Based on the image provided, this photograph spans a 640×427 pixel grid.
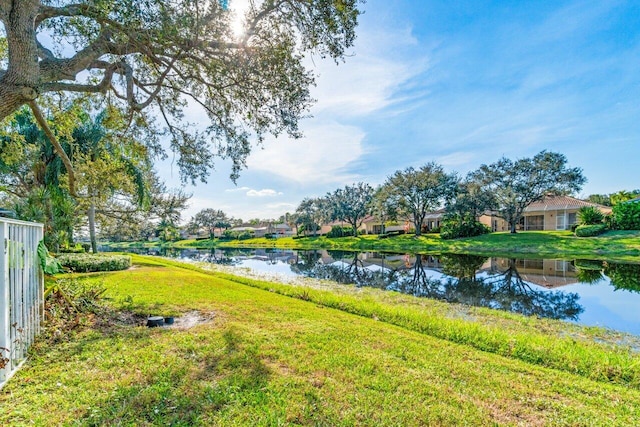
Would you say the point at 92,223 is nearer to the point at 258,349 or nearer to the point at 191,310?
the point at 191,310

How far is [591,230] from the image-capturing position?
85.4ft

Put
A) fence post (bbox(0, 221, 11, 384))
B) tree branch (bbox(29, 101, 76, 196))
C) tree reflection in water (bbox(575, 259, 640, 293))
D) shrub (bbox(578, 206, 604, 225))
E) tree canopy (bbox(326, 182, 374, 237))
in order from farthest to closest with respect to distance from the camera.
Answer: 1. tree canopy (bbox(326, 182, 374, 237))
2. shrub (bbox(578, 206, 604, 225))
3. tree reflection in water (bbox(575, 259, 640, 293))
4. tree branch (bbox(29, 101, 76, 196))
5. fence post (bbox(0, 221, 11, 384))

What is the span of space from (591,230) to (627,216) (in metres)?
2.78

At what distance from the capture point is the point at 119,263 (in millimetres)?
13445

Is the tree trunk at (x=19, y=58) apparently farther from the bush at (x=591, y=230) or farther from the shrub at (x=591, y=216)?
the shrub at (x=591, y=216)

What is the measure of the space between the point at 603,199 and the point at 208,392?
6916 centimetres

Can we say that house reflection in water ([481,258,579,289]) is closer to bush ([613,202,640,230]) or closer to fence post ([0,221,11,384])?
bush ([613,202,640,230])

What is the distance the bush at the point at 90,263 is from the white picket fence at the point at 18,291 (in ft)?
31.4

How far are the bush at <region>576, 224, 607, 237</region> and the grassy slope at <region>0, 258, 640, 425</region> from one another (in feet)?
97.2

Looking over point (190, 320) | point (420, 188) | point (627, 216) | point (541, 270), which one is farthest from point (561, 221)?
point (190, 320)

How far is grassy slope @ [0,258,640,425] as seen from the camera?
284 centimetres

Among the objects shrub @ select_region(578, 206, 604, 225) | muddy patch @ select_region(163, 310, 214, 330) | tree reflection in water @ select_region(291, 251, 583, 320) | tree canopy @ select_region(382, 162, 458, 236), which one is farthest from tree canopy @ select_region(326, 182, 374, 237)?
muddy patch @ select_region(163, 310, 214, 330)

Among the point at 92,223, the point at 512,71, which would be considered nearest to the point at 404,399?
the point at 512,71

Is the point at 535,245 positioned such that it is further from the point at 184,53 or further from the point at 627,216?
the point at 184,53
